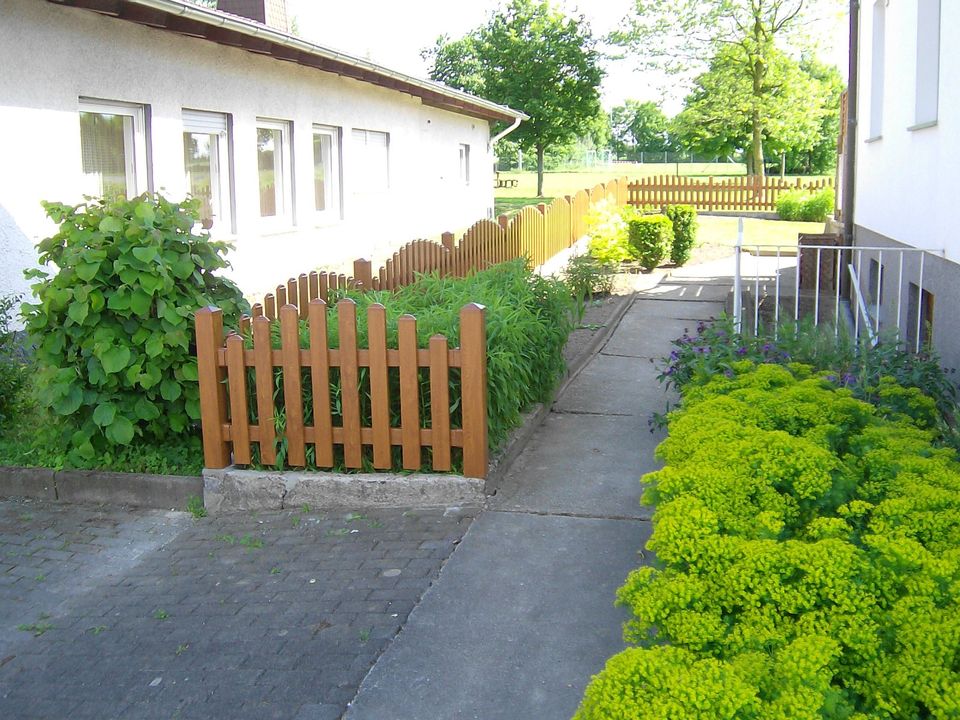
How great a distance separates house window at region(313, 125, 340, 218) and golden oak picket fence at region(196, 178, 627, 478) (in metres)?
8.10

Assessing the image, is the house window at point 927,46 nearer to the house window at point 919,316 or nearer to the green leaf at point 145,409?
the house window at point 919,316

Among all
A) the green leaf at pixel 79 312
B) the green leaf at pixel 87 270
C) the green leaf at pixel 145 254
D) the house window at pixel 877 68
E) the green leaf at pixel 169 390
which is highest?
the house window at pixel 877 68

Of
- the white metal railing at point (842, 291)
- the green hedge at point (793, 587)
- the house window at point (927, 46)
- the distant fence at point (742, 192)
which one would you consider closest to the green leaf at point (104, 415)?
the green hedge at point (793, 587)

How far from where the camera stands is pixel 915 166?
26.2ft

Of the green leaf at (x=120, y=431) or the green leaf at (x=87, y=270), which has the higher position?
the green leaf at (x=87, y=270)

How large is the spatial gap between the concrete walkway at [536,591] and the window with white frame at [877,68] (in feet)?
19.1

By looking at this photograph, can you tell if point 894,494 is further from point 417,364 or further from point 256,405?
point 256,405

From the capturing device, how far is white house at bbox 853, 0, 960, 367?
6.46 metres

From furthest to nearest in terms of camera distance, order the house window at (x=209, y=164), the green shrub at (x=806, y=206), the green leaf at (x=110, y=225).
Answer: the green shrub at (x=806, y=206), the house window at (x=209, y=164), the green leaf at (x=110, y=225)

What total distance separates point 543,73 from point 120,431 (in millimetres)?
38878

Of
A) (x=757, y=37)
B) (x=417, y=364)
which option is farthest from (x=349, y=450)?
(x=757, y=37)

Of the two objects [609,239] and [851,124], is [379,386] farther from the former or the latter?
[609,239]

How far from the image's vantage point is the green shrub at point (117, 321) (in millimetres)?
5738

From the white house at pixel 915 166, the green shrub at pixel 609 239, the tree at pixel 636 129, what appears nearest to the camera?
the white house at pixel 915 166
